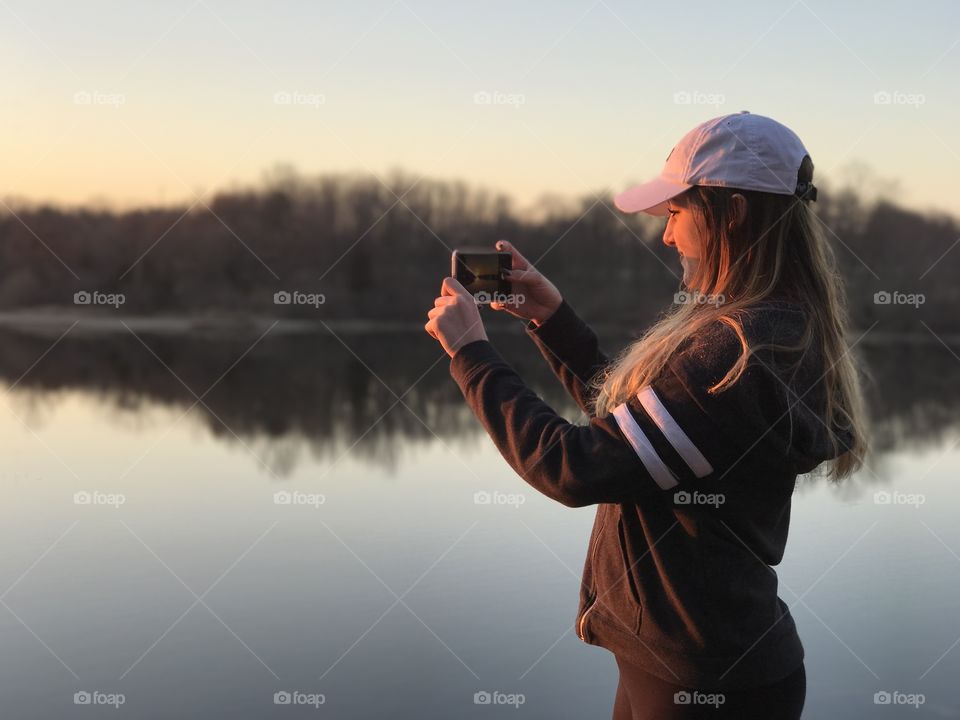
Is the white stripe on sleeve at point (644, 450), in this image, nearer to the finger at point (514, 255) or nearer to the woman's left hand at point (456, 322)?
the woman's left hand at point (456, 322)

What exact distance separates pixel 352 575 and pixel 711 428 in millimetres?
3040

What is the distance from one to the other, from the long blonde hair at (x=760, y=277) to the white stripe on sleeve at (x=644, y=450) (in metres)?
0.05

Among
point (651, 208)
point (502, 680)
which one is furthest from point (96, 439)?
point (651, 208)

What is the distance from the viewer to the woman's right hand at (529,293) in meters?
1.66

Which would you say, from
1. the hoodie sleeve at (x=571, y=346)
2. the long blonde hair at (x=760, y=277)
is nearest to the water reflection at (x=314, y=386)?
the hoodie sleeve at (x=571, y=346)

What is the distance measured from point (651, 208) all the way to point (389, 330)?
660 inches

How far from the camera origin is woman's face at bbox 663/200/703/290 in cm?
130

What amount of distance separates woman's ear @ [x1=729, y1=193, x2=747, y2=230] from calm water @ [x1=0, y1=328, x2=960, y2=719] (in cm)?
203

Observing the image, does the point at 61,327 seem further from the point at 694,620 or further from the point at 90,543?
the point at 694,620

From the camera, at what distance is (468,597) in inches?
146

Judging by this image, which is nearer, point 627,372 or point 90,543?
point 627,372

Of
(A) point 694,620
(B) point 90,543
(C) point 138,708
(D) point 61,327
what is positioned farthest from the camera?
(D) point 61,327

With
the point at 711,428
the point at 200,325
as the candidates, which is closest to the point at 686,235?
the point at 711,428

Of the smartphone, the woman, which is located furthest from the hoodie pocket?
the smartphone
